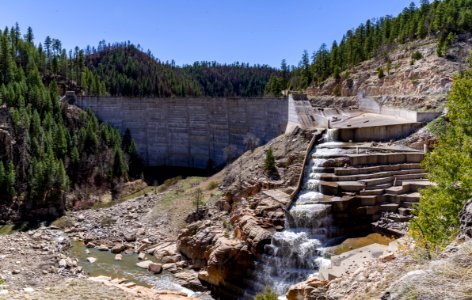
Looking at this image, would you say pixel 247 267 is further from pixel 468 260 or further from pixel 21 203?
pixel 21 203

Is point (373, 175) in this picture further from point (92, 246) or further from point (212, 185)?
point (92, 246)

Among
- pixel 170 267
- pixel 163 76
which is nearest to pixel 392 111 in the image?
pixel 170 267

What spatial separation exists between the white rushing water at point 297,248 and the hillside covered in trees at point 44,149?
30731 mm

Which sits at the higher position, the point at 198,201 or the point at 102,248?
the point at 198,201

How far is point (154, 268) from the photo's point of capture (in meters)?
35.3

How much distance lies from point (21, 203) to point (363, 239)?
4009cm

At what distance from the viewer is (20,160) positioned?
58.5 meters

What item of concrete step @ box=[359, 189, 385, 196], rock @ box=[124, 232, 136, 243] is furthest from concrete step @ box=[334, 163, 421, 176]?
rock @ box=[124, 232, 136, 243]

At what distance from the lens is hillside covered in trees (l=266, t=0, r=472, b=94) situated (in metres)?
69.2

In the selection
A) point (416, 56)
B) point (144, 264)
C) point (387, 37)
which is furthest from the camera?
point (387, 37)

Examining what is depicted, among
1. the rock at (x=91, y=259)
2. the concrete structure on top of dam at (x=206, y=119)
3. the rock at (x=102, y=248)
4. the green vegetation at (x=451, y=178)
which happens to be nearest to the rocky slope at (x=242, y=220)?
the rock at (x=91, y=259)

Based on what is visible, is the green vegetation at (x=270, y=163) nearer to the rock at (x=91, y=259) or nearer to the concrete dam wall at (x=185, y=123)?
the rock at (x=91, y=259)

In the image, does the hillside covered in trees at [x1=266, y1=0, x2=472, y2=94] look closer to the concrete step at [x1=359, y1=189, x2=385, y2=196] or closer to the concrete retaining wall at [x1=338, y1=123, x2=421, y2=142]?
the concrete retaining wall at [x1=338, y1=123, x2=421, y2=142]

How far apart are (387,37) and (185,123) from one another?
4296 cm
